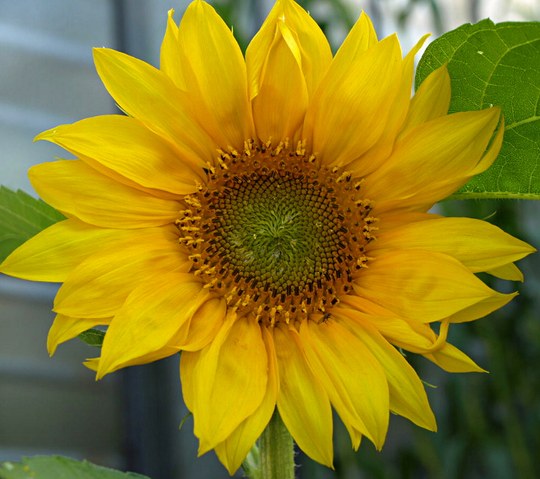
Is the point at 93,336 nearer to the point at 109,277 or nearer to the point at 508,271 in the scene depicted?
the point at 109,277

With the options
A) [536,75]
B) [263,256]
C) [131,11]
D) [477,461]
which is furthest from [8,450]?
[536,75]

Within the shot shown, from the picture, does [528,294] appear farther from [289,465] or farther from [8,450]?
[289,465]

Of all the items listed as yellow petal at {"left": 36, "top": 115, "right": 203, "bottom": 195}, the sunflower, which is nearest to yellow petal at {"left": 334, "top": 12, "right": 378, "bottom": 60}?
the sunflower

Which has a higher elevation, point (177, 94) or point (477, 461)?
point (177, 94)

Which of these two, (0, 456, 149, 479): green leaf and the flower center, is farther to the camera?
the flower center

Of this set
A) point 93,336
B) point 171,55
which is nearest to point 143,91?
point 171,55

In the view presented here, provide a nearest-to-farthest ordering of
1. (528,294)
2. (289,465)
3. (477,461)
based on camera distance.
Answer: (289,465) → (528,294) → (477,461)

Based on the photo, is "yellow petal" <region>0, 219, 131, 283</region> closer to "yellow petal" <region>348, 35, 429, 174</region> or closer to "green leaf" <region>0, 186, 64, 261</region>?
"green leaf" <region>0, 186, 64, 261</region>
